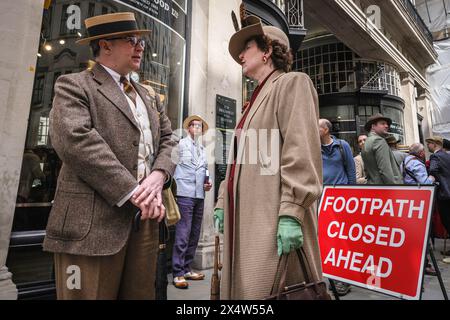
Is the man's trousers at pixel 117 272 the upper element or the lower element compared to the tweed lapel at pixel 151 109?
lower

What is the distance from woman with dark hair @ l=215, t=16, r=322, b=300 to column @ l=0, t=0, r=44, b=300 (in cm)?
228

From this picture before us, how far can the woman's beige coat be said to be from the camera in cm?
143

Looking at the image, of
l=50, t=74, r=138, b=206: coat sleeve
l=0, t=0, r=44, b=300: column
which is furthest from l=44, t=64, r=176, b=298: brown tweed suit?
l=0, t=0, r=44, b=300: column

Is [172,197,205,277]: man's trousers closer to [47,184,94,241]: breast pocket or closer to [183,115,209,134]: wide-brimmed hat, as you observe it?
[183,115,209,134]: wide-brimmed hat

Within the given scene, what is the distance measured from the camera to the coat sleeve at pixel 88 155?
1315 millimetres

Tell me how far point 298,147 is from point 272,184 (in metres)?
0.24

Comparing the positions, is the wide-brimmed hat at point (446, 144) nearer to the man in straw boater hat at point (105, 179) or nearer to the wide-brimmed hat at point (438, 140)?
the wide-brimmed hat at point (438, 140)

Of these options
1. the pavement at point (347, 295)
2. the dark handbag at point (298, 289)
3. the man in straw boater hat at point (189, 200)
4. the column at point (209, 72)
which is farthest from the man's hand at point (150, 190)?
the column at point (209, 72)

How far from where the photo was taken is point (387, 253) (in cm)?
254

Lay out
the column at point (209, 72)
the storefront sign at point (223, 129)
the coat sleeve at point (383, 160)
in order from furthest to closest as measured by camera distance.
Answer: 1. the storefront sign at point (223, 129)
2. the column at point (209, 72)
3. the coat sleeve at point (383, 160)

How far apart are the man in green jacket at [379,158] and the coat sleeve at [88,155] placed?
12.2 feet

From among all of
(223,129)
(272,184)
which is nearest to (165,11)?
(223,129)

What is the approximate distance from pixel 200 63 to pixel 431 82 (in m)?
18.9

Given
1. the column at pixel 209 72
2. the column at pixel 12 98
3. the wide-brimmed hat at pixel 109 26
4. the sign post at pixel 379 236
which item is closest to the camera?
the wide-brimmed hat at pixel 109 26
